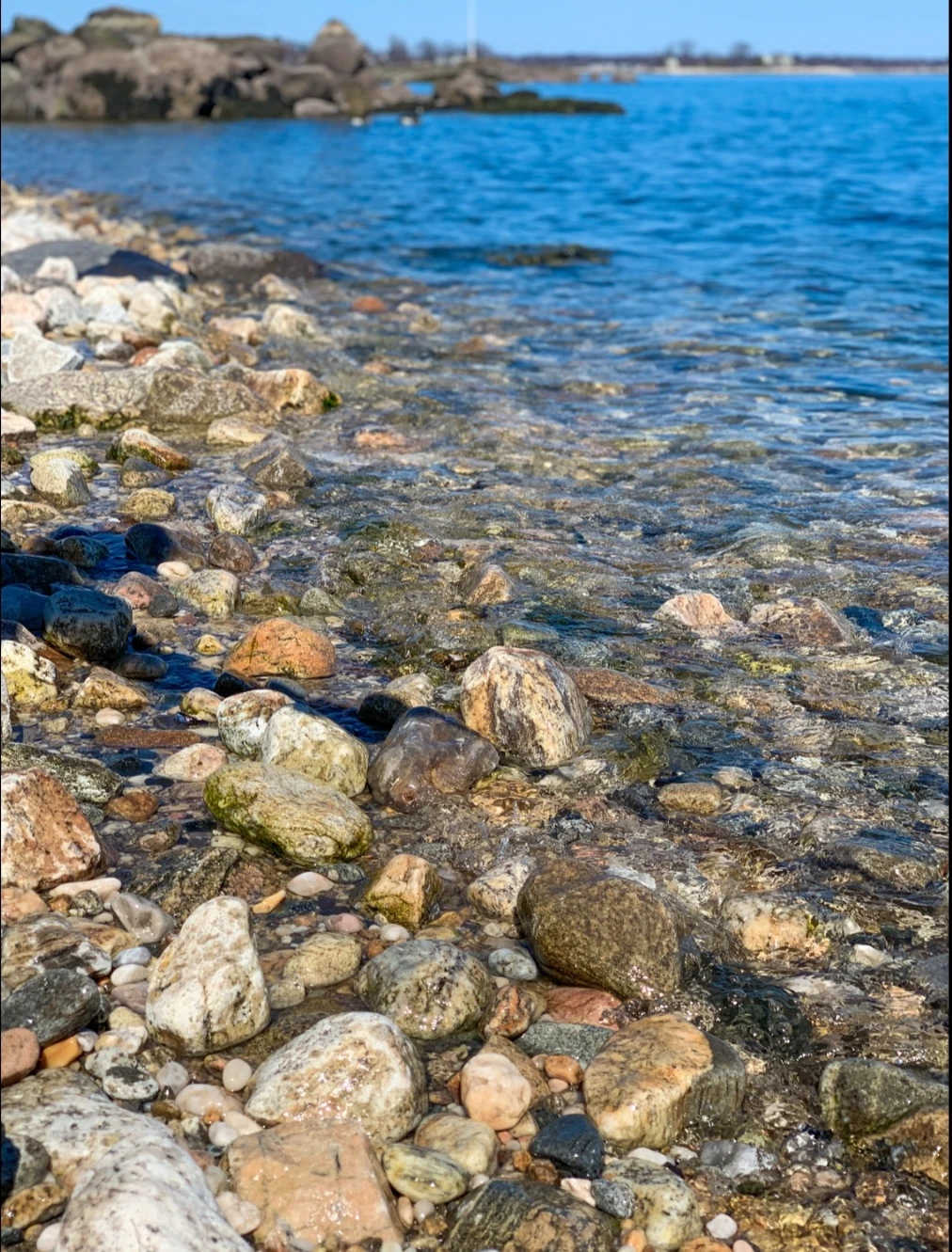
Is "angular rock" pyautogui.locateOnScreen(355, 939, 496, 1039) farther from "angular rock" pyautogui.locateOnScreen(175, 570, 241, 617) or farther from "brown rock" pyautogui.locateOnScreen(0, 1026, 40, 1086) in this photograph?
"angular rock" pyautogui.locateOnScreen(175, 570, 241, 617)

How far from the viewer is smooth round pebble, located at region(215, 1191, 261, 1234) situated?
2127 mm

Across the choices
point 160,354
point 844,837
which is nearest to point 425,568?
point 844,837

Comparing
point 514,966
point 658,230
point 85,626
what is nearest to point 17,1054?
point 514,966

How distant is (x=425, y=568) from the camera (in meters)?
5.32

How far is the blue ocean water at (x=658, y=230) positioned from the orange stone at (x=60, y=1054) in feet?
21.3

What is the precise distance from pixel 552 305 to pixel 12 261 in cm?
518

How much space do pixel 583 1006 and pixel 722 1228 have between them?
622 millimetres

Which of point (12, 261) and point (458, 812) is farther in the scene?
point (12, 261)

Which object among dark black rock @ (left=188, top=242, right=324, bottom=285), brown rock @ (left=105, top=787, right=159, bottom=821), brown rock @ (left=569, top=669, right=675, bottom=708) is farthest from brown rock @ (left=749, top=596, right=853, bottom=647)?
dark black rock @ (left=188, top=242, right=324, bottom=285)

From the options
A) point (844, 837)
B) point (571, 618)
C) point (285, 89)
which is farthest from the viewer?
point (285, 89)

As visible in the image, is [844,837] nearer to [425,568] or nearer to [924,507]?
[425,568]

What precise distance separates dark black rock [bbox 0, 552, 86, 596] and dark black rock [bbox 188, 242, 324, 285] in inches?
345

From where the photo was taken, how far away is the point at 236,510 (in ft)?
18.6

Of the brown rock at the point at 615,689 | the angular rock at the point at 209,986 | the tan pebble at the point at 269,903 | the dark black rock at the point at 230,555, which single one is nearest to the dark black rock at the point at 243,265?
the dark black rock at the point at 230,555
